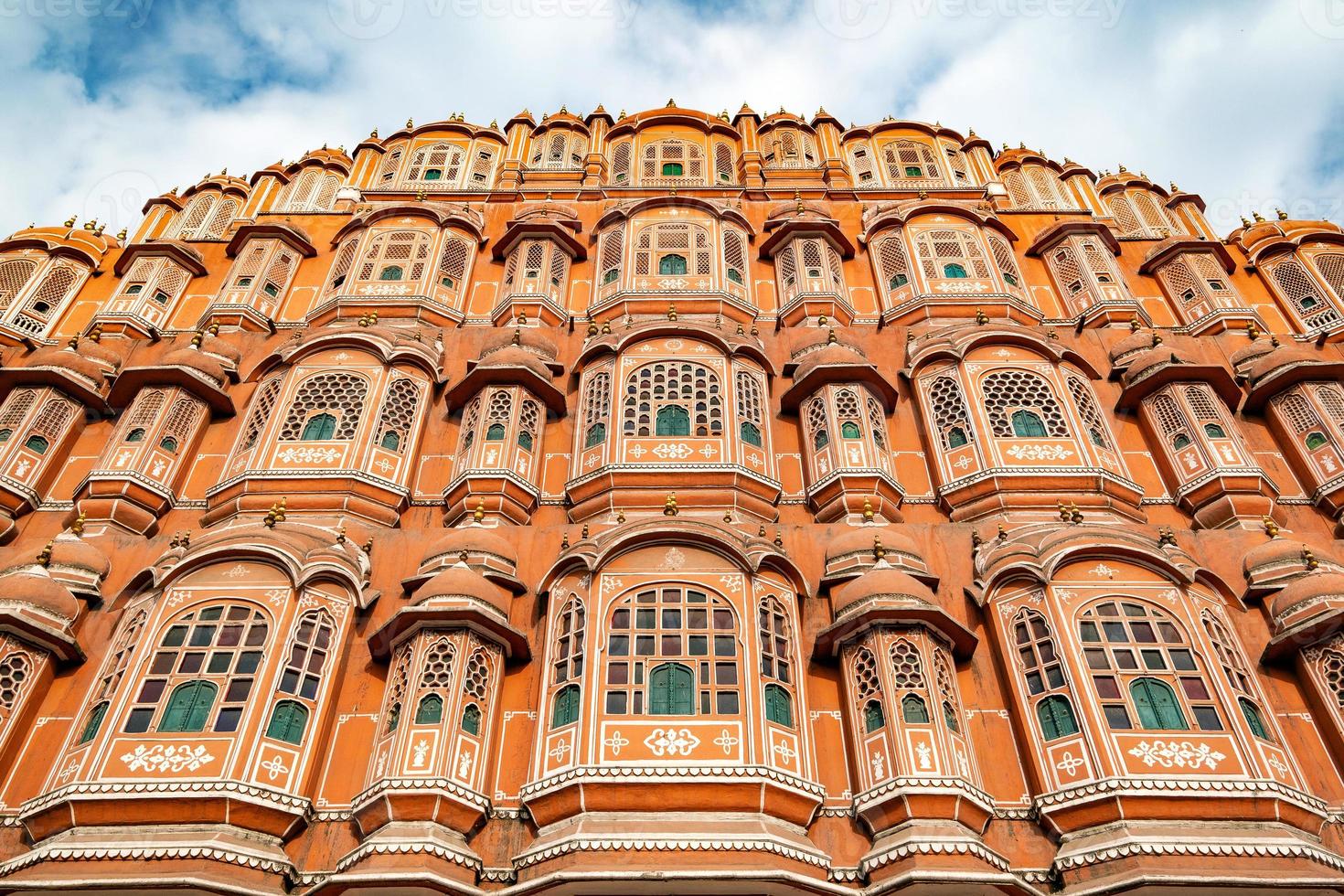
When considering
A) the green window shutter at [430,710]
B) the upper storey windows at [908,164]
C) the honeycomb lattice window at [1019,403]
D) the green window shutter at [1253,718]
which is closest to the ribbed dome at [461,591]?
the green window shutter at [430,710]

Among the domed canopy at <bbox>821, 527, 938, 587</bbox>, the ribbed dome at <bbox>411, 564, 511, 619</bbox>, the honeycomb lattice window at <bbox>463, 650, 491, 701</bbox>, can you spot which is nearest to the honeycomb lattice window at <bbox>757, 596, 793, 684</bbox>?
the domed canopy at <bbox>821, 527, 938, 587</bbox>

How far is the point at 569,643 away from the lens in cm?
1555

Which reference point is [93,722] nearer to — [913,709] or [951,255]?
[913,709]

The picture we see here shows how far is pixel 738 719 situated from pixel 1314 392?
1281 cm

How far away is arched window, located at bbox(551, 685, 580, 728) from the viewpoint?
14.5m

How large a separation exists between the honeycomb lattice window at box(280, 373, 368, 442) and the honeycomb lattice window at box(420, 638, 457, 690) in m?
5.57

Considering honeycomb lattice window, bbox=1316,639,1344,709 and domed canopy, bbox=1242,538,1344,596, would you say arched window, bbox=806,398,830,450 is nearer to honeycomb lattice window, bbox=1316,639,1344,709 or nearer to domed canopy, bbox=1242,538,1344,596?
domed canopy, bbox=1242,538,1344,596

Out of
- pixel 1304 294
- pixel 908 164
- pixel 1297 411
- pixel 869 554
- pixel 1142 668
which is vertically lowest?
pixel 1142 668

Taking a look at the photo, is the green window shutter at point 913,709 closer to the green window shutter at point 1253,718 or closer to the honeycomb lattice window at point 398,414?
the green window shutter at point 1253,718

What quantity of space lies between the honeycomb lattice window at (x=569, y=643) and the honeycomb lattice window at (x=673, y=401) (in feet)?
13.7

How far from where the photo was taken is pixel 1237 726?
→ 13930 millimetres

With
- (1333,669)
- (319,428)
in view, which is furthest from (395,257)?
(1333,669)

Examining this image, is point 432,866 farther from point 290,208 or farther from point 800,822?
point 290,208

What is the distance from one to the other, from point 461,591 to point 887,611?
5.87 m
